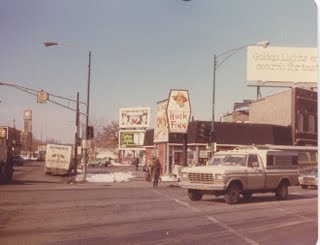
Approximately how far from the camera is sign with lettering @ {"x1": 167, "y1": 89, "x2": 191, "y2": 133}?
38000 millimetres

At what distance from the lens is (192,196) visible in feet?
67.4

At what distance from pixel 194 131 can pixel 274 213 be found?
29666 millimetres

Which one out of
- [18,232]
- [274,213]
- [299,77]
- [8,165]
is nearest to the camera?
[18,232]

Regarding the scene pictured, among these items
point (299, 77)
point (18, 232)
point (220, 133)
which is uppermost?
point (299, 77)

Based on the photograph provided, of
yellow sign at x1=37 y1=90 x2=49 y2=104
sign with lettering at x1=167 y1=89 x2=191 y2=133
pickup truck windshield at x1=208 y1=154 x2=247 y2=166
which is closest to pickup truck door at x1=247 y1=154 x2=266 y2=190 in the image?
pickup truck windshield at x1=208 y1=154 x2=247 y2=166

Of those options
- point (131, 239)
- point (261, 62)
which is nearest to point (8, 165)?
point (131, 239)

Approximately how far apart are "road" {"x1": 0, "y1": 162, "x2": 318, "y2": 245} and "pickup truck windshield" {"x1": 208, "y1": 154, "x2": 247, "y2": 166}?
4.69ft

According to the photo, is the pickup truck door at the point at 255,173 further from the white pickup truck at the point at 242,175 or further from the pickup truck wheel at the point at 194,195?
the pickup truck wheel at the point at 194,195

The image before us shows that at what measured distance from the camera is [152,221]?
45.7 feet

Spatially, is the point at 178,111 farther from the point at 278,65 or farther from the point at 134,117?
the point at 278,65

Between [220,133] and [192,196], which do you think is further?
[220,133]

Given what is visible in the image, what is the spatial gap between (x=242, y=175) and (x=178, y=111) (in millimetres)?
19533

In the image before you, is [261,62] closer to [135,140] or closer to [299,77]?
[299,77]

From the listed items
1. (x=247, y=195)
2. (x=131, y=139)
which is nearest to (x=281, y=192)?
(x=247, y=195)
